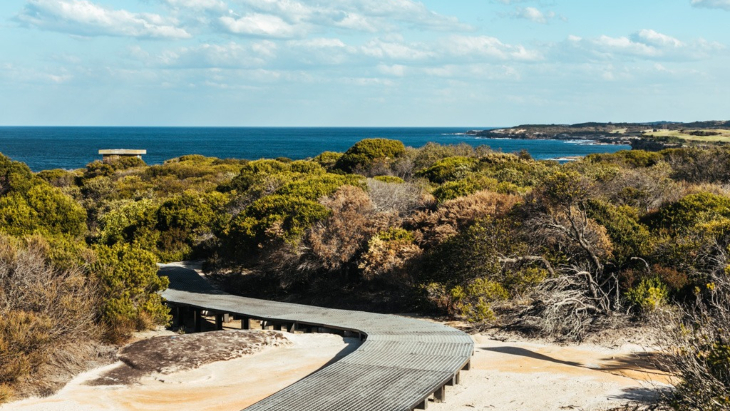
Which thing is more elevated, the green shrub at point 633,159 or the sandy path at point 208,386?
the green shrub at point 633,159

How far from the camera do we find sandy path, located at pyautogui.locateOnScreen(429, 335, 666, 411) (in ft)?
38.3

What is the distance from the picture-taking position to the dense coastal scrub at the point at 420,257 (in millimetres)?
14578

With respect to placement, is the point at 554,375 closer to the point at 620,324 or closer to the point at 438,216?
the point at 620,324

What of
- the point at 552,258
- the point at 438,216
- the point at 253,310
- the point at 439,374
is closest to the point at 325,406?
the point at 439,374

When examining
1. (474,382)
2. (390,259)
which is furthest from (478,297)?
(474,382)

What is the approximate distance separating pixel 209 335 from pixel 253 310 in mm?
2954

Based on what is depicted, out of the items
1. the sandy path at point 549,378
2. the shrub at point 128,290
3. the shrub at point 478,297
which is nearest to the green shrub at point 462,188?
the shrub at point 478,297

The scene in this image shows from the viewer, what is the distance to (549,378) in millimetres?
13047

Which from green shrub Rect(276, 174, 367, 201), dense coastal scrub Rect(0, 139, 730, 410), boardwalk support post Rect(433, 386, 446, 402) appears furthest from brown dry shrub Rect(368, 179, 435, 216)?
boardwalk support post Rect(433, 386, 446, 402)

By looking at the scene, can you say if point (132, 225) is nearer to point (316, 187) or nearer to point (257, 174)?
point (257, 174)

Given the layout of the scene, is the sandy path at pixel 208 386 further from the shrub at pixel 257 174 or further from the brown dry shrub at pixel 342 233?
the shrub at pixel 257 174

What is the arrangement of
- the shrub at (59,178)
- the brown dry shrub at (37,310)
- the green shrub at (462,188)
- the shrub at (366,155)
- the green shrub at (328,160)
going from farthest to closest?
the shrub at (59,178), the green shrub at (328,160), the shrub at (366,155), the green shrub at (462,188), the brown dry shrub at (37,310)

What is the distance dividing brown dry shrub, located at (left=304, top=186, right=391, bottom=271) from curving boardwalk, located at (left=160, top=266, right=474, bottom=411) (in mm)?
3225

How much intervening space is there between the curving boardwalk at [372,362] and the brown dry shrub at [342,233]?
3225mm
